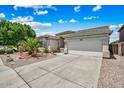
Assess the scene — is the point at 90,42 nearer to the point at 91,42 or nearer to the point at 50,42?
the point at 91,42

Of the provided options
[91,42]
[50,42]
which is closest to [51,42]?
[50,42]

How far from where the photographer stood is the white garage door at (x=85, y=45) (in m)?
10.9

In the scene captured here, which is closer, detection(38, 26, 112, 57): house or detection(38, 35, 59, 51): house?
detection(38, 26, 112, 57): house

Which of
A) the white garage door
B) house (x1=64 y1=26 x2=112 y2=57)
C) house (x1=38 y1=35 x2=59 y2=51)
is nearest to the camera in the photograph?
house (x1=64 y1=26 x2=112 y2=57)

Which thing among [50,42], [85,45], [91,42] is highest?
[50,42]

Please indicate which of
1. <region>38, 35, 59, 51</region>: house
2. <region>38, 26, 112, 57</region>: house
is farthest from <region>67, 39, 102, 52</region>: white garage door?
<region>38, 35, 59, 51</region>: house

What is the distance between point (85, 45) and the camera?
12.1 meters

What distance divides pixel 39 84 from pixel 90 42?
348 inches

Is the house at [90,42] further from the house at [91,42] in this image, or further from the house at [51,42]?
the house at [51,42]

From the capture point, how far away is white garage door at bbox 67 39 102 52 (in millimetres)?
10914

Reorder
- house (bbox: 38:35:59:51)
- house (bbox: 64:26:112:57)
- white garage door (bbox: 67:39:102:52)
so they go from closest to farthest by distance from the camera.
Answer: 1. house (bbox: 64:26:112:57)
2. white garage door (bbox: 67:39:102:52)
3. house (bbox: 38:35:59:51)

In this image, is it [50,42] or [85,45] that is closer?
[85,45]

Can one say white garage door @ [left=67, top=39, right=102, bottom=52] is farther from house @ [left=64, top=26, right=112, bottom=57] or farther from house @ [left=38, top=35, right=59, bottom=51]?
house @ [left=38, top=35, right=59, bottom=51]
